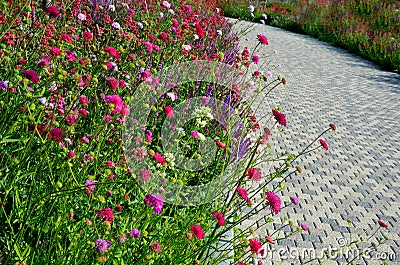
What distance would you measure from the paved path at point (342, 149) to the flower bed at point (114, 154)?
63 centimetres

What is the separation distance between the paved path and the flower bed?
626 millimetres

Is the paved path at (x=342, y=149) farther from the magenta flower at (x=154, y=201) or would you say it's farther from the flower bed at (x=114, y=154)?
the magenta flower at (x=154, y=201)

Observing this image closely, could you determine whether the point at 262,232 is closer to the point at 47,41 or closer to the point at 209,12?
the point at 47,41

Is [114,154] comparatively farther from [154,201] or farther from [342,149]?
[342,149]

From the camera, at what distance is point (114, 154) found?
6.82 feet

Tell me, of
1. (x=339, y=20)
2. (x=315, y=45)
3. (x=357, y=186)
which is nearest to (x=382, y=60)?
(x=315, y=45)

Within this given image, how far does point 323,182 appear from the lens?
3.65 metres

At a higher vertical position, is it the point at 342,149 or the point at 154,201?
the point at 154,201

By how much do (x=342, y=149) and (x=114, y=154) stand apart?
314 centimetres

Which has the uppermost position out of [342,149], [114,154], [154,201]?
[154,201]

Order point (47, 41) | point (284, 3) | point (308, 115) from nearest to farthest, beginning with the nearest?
point (47, 41) < point (308, 115) < point (284, 3)

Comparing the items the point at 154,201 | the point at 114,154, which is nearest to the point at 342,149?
the point at 114,154

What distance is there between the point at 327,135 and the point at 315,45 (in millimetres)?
7717

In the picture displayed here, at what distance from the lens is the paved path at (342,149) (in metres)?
3.03
